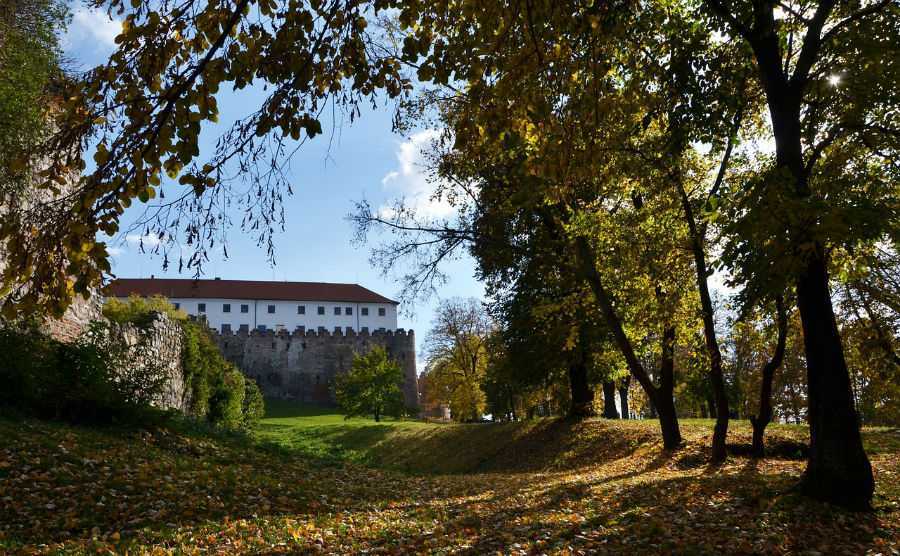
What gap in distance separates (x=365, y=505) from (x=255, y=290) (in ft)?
239

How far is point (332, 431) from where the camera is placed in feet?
116

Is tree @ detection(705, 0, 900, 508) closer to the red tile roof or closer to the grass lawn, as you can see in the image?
the grass lawn

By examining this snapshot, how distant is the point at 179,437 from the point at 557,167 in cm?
1060

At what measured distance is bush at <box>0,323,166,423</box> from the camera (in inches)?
443

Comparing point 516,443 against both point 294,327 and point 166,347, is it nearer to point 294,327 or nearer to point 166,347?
point 166,347

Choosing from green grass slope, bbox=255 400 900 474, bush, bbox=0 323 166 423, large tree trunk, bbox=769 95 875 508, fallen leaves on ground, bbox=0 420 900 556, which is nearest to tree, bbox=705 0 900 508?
large tree trunk, bbox=769 95 875 508

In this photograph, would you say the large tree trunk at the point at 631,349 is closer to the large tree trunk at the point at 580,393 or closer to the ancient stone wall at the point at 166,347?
the large tree trunk at the point at 580,393

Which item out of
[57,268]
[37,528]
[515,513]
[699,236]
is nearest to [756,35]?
[699,236]

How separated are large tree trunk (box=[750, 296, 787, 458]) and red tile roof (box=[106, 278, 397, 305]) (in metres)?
69.1

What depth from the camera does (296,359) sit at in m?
67.5

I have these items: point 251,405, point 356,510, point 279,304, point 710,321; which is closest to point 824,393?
point 710,321

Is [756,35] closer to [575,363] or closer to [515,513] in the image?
[515,513]

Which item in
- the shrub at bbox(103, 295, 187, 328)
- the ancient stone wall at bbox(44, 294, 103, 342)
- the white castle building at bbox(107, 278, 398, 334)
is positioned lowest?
the ancient stone wall at bbox(44, 294, 103, 342)

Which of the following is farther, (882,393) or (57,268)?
(882,393)
